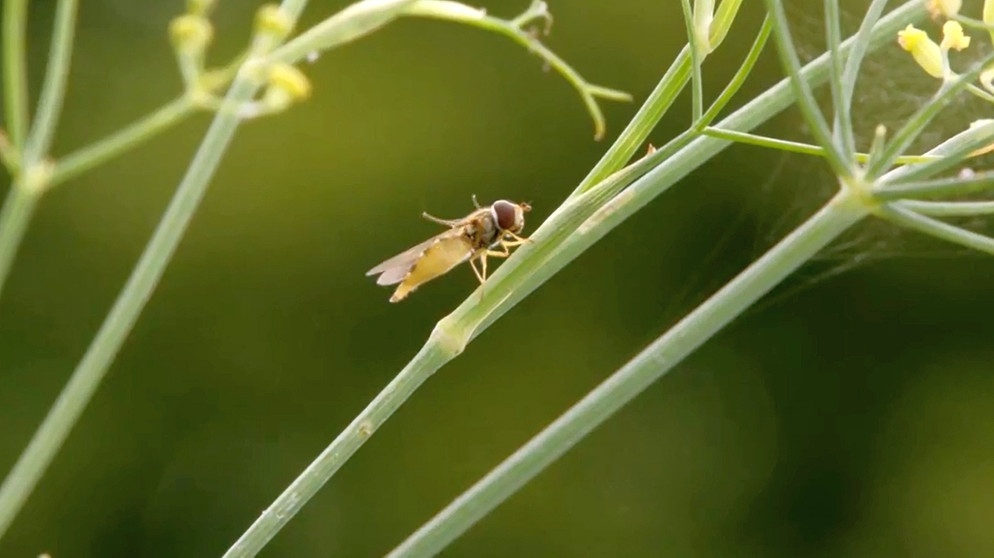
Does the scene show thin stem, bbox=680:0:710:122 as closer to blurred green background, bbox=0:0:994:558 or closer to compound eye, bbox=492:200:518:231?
compound eye, bbox=492:200:518:231

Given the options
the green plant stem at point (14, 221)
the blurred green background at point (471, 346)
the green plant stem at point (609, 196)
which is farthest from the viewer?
the blurred green background at point (471, 346)

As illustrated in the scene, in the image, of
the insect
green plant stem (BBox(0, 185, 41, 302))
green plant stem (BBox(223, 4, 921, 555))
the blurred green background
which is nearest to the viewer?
green plant stem (BBox(0, 185, 41, 302))

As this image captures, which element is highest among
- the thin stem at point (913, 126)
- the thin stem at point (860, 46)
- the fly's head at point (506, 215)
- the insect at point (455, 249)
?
the fly's head at point (506, 215)

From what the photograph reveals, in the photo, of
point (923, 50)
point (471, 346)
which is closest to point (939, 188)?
point (923, 50)

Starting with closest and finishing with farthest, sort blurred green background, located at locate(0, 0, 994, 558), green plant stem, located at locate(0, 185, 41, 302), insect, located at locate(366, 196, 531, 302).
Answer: green plant stem, located at locate(0, 185, 41, 302) → insect, located at locate(366, 196, 531, 302) → blurred green background, located at locate(0, 0, 994, 558)

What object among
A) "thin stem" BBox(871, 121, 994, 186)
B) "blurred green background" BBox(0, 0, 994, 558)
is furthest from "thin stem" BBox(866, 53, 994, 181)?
"blurred green background" BBox(0, 0, 994, 558)

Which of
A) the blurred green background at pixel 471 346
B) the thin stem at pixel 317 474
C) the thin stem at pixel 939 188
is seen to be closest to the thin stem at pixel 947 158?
the thin stem at pixel 939 188

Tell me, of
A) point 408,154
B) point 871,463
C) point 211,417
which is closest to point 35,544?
point 211,417

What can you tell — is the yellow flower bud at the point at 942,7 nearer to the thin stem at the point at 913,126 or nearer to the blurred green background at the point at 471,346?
the thin stem at the point at 913,126
